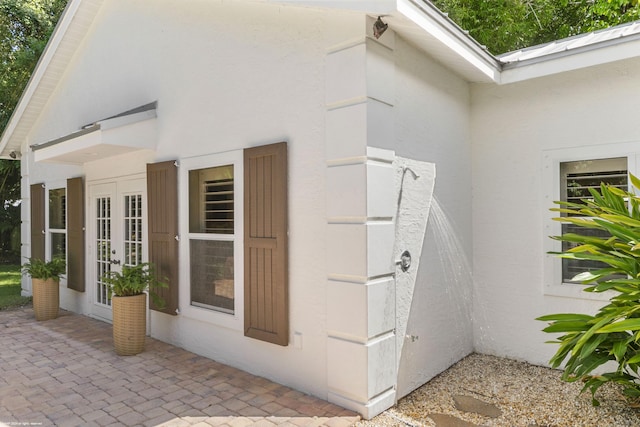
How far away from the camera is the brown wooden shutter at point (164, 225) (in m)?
5.62

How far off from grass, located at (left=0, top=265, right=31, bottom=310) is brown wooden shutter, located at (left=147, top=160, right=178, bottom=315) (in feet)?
17.0

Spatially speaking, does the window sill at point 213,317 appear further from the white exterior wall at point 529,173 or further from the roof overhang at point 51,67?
the roof overhang at point 51,67

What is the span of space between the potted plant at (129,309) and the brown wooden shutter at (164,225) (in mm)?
262

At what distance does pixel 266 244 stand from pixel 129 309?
2.35 metres

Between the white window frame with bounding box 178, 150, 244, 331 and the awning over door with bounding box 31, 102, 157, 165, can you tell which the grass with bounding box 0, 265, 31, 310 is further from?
the white window frame with bounding box 178, 150, 244, 331

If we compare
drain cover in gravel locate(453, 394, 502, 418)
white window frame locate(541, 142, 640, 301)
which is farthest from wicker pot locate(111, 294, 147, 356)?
white window frame locate(541, 142, 640, 301)

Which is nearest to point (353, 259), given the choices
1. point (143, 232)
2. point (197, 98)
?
point (197, 98)

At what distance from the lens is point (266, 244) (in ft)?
14.4

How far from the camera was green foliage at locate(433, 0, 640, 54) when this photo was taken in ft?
35.7

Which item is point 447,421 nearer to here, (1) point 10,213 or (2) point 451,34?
(2) point 451,34

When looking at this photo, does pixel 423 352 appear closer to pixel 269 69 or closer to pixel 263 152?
pixel 263 152

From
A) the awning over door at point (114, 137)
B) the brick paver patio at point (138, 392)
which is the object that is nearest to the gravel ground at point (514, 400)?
the brick paver patio at point (138, 392)

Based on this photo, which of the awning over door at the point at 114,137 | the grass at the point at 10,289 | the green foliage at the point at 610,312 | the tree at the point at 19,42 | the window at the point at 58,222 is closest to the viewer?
the green foliage at the point at 610,312

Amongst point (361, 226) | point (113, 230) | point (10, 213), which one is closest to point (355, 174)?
point (361, 226)
